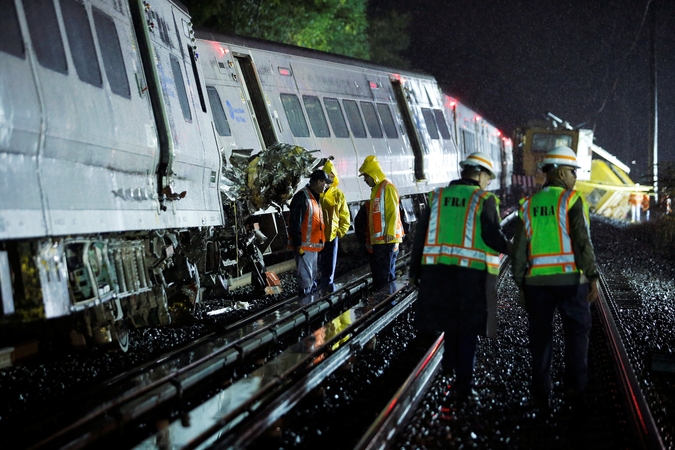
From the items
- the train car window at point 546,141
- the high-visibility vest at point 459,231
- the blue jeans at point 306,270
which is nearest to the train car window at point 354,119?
the blue jeans at point 306,270

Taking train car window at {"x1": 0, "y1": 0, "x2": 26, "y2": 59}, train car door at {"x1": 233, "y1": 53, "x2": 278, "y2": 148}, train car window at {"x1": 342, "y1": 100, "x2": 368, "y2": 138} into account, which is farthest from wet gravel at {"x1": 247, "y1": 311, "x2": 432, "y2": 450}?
train car window at {"x1": 342, "y1": 100, "x2": 368, "y2": 138}

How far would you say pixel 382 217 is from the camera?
9.55 metres

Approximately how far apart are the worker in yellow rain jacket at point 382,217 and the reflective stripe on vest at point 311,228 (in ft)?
2.30

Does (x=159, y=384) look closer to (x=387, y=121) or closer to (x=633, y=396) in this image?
(x=633, y=396)

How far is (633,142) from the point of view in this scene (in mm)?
46406

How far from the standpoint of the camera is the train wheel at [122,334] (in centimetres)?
687

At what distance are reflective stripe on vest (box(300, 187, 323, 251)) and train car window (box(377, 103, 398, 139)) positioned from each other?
24.0ft

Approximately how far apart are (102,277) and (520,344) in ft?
12.3

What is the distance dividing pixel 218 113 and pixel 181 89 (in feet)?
8.60

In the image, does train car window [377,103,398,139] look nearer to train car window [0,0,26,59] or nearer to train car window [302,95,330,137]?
train car window [302,95,330,137]

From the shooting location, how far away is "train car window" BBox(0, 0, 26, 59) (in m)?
4.82

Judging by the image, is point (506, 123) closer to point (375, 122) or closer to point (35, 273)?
point (375, 122)

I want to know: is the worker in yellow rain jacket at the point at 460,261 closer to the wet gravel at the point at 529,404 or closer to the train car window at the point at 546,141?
the wet gravel at the point at 529,404

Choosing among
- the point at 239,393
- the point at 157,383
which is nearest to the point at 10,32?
the point at 157,383
